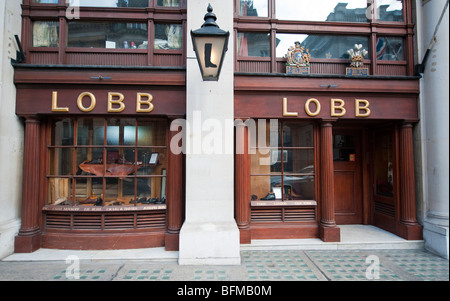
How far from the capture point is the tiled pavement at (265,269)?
393cm

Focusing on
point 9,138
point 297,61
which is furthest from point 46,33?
point 297,61

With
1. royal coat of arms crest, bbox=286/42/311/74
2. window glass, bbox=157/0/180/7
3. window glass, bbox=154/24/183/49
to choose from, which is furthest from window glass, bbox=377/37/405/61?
window glass, bbox=157/0/180/7

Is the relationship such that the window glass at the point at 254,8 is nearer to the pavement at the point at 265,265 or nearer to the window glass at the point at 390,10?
the window glass at the point at 390,10

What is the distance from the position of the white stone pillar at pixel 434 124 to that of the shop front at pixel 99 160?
5.38 m

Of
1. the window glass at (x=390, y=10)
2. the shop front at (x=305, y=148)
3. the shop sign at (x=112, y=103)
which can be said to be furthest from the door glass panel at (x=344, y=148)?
the shop sign at (x=112, y=103)

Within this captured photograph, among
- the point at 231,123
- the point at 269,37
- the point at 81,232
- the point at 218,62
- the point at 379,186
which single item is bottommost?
the point at 81,232

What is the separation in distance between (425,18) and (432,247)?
5057 mm

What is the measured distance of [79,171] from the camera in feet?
16.9

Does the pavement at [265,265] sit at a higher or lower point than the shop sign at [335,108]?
lower

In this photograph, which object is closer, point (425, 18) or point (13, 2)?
point (13, 2)

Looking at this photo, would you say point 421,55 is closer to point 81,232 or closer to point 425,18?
point 425,18

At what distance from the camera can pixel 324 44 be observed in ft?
18.2
